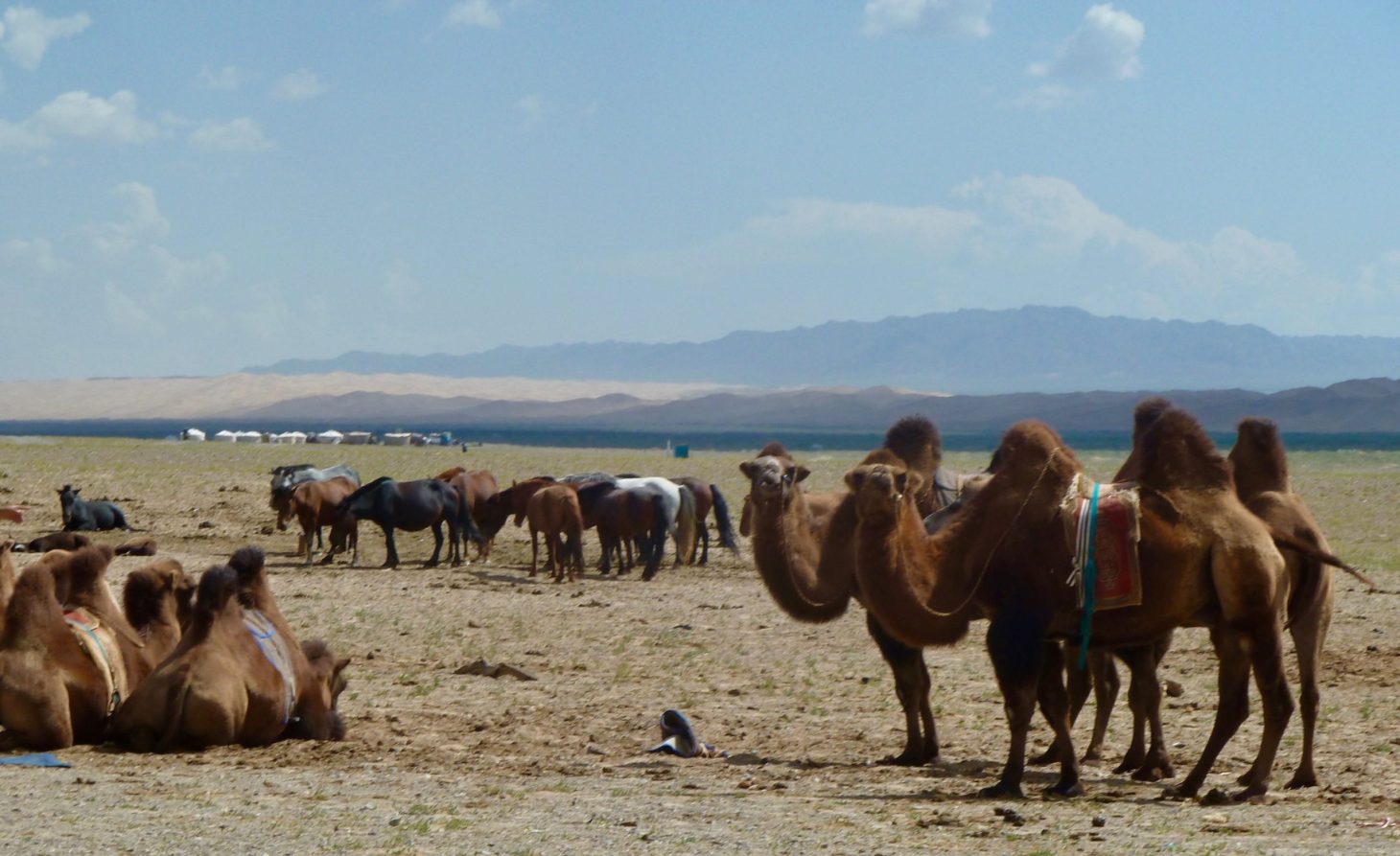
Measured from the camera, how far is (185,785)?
805 cm

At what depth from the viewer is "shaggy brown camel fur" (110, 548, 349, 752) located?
9188 mm

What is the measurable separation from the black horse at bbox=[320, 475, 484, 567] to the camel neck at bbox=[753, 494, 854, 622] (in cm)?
1344

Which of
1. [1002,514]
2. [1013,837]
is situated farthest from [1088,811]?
[1002,514]

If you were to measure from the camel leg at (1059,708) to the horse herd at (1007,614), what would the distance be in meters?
0.01

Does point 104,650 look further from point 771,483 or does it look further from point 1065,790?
point 1065,790

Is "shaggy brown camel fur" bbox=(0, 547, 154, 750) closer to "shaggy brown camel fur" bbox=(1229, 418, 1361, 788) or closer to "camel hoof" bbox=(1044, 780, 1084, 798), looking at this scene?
"camel hoof" bbox=(1044, 780, 1084, 798)

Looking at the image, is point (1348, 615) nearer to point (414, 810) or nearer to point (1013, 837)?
point (1013, 837)

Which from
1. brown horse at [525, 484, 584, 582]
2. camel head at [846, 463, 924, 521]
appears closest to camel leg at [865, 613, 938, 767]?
camel head at [846, 463, 924, 521]

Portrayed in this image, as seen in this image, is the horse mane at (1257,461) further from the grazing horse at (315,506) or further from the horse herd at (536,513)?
the grazing horse at (315,506)

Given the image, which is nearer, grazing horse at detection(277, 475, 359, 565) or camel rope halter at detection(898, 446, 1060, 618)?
camel rope halter at detection(898, 446, 1060, 618)

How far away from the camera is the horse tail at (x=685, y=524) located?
24.8 meters

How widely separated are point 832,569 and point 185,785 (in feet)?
14.6

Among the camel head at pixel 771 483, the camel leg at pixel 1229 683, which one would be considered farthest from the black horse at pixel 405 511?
the camel leg at pixel 1229 683

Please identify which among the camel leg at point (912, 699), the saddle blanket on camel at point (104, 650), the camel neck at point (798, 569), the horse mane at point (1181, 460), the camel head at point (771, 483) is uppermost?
the horse mane at point (1181, 460)
